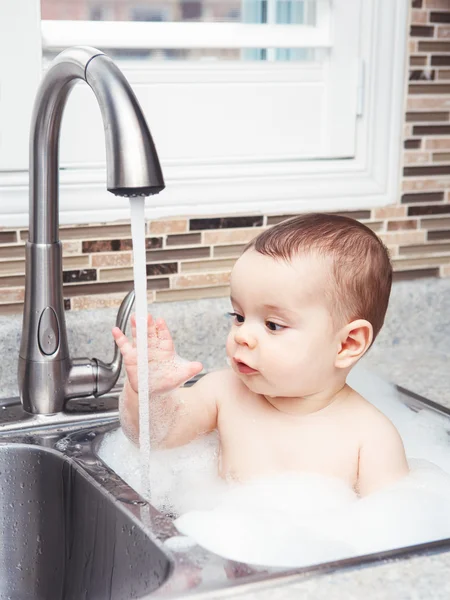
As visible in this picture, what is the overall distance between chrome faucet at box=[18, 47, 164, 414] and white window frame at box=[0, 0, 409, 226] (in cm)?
21

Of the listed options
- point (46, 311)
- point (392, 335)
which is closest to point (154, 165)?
point (46, 311)

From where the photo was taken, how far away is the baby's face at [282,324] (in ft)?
3.27

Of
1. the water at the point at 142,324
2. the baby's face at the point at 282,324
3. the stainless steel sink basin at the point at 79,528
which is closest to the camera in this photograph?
the stainless steel sink basin at the point at 79,528

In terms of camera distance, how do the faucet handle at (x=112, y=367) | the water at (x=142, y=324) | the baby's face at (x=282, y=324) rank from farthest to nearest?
the faucet handle at (x=112, y=367) → the baby's face at (x=282, y=324) → the water at (x=142, y=324)

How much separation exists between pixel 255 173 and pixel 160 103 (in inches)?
7.4

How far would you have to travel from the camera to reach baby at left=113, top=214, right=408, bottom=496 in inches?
39.4

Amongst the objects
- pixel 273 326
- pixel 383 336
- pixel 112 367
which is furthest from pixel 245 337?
pixel 383 336

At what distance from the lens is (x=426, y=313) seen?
1532 millimetres

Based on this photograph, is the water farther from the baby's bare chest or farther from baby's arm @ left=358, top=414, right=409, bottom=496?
baby's arm @ left=358, top=414, right=409, bottom=496

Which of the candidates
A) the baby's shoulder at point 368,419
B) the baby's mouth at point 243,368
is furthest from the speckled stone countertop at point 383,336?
the baby's mouth at point 243,368

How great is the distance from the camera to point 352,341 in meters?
1.04

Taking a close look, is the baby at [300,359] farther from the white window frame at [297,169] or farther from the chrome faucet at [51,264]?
the white window frame at [297,169]

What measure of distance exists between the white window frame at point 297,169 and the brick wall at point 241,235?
2 cm

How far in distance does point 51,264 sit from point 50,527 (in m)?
0.32
